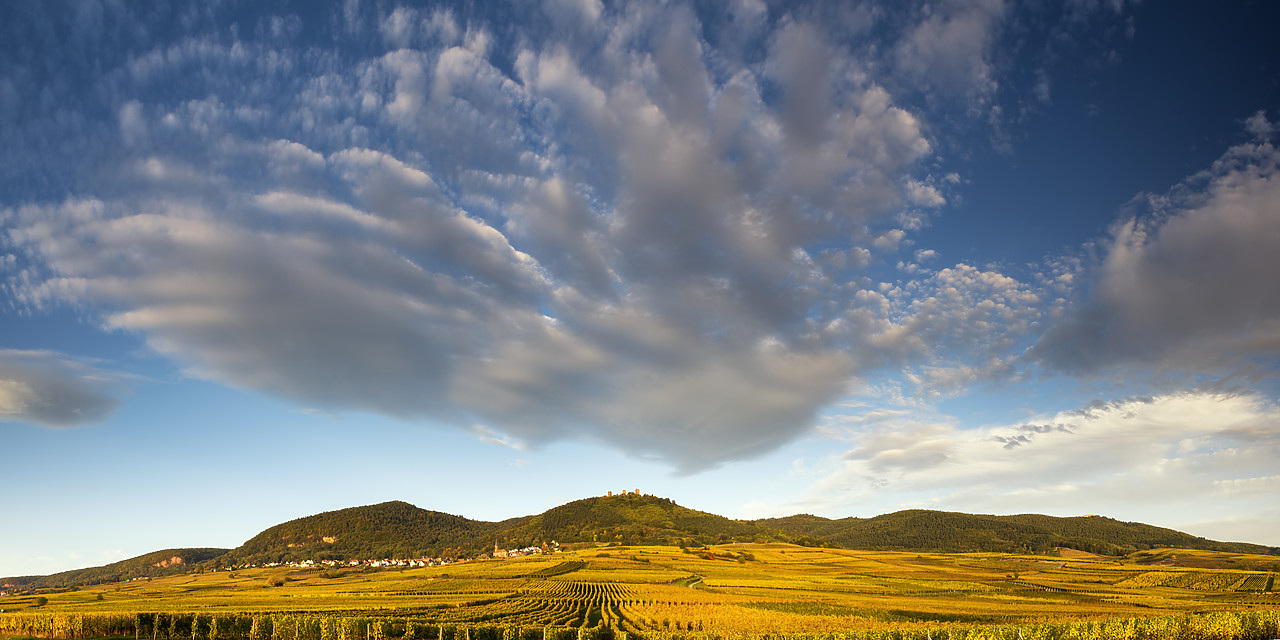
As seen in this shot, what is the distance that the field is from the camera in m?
52.9

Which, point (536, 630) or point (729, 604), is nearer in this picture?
point (536, 630)

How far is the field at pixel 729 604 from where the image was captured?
174ft

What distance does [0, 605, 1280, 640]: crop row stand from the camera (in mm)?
47281

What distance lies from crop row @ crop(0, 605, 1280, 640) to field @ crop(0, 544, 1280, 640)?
0.20 m

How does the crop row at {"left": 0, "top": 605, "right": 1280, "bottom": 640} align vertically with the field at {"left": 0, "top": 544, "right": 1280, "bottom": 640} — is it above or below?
above

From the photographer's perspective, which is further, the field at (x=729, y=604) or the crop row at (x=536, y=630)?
the field at (x=729, y=604)

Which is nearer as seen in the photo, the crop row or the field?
the crop row

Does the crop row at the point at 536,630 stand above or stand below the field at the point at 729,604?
above

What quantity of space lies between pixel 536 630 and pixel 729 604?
36214 mm

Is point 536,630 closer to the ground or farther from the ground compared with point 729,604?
farther from the ground

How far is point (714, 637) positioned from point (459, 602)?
156 feet

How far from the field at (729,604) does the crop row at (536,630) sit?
0.20 meters

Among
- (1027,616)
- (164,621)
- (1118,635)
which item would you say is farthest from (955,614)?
(164,621)

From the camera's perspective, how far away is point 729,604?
77750mm
